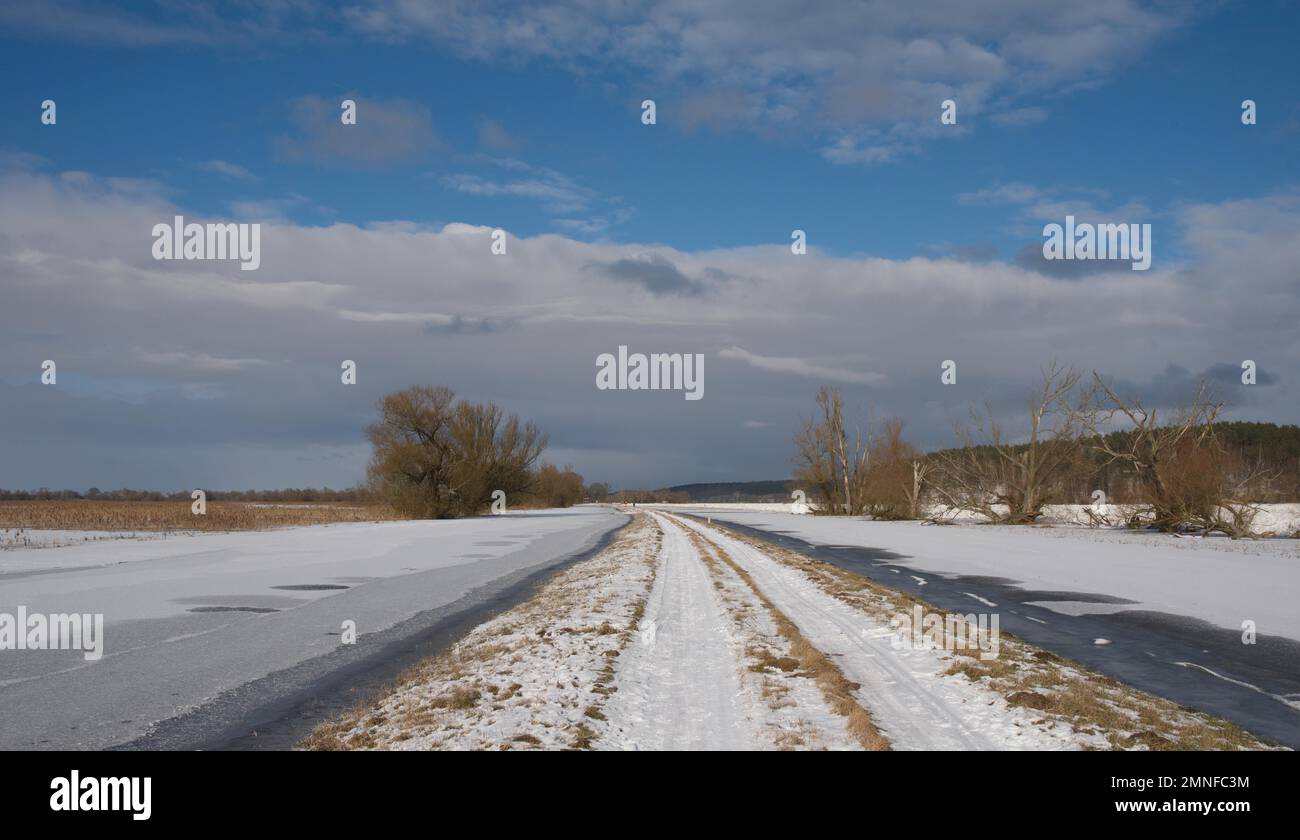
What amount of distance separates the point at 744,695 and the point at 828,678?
1166mm

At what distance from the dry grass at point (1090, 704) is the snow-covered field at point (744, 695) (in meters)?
0.03

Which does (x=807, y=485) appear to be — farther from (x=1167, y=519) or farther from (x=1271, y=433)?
(x=1271, y=433)

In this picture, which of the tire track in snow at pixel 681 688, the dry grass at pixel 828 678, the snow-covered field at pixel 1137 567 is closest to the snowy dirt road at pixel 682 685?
the tire track in snow at pixel 681 688

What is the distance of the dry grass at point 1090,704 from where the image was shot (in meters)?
7.35

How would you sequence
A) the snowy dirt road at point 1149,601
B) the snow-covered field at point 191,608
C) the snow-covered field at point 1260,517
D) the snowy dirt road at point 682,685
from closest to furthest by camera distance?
the snowy dirt road at point 682,685
the snow-covered field at point 191,608
the snowy dirt road at point 1149,601
the snow-covered field at point 1260,517

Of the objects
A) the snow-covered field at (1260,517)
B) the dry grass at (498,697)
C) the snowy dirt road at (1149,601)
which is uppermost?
the dry grass at (498,697)

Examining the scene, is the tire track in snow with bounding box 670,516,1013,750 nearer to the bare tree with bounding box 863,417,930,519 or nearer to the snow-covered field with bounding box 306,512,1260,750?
the snow-covered field with bounding box 306,512,1260,750

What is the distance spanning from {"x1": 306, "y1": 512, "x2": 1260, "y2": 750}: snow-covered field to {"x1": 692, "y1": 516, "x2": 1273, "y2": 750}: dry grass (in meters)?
0.03

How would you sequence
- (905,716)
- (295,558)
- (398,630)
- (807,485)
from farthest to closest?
(807,485) → (295,558) → (398,630) → (905,716)

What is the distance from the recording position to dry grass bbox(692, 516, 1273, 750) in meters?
7.35

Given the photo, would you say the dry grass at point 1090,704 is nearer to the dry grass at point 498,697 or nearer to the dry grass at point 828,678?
the dry grass at point 828,678
